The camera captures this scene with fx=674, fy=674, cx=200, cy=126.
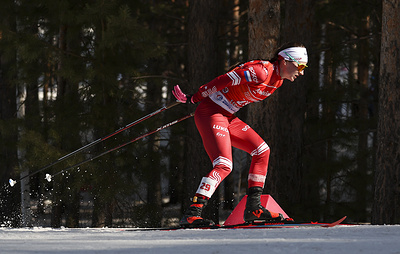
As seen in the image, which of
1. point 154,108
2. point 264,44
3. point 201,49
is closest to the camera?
point 264,44

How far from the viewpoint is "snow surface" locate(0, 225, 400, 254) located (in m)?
4.81

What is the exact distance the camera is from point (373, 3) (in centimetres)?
1411

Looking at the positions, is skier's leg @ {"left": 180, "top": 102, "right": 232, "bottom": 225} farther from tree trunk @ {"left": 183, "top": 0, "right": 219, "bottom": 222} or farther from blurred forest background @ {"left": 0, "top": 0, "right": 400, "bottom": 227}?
tree trunk @ {"left": 183, "top": 0, "right": 219, "bottom": 222}

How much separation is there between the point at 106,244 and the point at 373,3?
10.5 metres

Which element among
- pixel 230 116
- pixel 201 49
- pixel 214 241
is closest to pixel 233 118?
pixel 230 116

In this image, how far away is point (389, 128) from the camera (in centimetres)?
896

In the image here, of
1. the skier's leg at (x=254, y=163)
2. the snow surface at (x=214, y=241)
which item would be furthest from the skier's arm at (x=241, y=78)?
the snow surface at (x=214, y=241)

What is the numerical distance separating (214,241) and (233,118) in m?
2.08

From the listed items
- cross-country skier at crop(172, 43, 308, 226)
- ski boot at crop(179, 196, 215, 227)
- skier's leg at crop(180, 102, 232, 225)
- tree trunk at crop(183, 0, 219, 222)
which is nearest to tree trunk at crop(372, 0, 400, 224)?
cross-country skier at crop(172, 43, 308, 226)

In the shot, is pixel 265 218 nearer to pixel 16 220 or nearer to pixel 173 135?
pixel 173 135

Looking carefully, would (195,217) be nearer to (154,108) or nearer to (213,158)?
(213,158)

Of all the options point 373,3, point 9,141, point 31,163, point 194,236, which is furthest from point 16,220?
point 194,236

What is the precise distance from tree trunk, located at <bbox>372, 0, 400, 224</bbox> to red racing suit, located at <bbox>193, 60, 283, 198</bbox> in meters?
2.68

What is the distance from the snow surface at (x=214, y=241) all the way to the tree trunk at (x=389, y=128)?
2.63 metres
